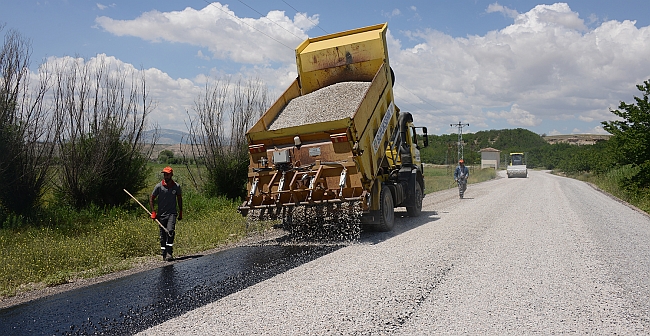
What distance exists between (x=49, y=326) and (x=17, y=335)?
0.28 m

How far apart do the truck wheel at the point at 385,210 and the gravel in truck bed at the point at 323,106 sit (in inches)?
71.6

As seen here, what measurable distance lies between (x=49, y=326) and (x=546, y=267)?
5.81 meters

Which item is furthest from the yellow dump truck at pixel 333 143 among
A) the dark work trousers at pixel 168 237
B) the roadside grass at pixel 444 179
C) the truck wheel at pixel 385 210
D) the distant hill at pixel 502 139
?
the distant hill at pixel 502 139

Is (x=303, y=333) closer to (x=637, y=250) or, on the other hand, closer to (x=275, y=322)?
(x=275, y=322)

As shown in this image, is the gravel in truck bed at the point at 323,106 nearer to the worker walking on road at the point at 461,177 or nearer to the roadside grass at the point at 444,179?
the worker walking on road at the point at 461,177

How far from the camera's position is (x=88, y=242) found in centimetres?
872

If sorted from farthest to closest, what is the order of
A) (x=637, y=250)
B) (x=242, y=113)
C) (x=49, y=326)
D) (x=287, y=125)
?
(x=242, y=113) < (x=287, y=125) < (x=637, y=250) < (x=49, y=326)

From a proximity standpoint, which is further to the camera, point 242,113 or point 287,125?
point 242,113

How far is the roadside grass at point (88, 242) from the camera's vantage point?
6938 millimetres

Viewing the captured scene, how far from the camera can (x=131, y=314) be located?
489 cm

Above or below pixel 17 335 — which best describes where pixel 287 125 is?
above

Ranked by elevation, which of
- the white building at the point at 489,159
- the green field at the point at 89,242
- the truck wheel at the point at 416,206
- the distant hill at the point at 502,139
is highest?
the distant hill at the point at 502,139

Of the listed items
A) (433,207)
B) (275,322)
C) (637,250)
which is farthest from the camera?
(433,207)

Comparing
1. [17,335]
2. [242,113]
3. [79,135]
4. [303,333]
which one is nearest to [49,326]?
[17,335]
